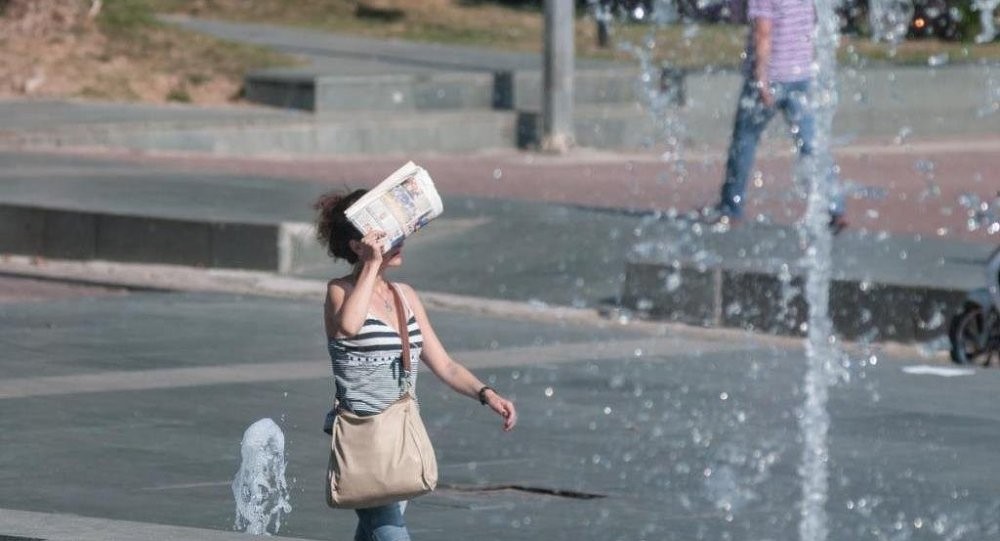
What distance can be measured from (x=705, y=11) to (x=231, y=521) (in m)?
24.5

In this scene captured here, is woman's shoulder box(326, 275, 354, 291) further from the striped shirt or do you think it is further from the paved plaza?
the striped shirt

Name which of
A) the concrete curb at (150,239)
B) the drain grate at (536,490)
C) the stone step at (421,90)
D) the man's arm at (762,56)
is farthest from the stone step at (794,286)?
the stone step at (421,90)

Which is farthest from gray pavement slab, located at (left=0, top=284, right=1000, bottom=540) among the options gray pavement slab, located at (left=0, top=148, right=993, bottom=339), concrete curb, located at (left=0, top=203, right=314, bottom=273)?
concrete curb, located at (left=0, top=203, right=314, bottom=273)

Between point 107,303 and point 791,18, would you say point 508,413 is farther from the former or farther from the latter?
point 791,18

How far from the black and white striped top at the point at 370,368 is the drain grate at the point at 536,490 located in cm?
188

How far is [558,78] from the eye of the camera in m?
20.1

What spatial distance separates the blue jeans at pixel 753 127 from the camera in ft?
45.5

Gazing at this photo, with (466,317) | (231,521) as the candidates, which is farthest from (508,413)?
(466,317)

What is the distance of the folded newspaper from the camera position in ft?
17.7

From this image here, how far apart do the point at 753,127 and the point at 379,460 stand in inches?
351

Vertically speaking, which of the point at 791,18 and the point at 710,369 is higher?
the point at 791,18

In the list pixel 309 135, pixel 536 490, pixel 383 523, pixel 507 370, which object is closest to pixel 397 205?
pixel 383 523

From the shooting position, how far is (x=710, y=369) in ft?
33.2

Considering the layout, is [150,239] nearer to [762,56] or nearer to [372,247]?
[762,56]
